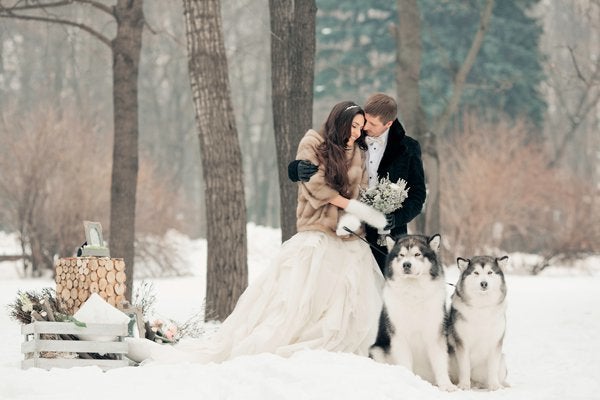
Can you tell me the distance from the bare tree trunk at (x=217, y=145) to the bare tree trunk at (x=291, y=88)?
4.05 ft

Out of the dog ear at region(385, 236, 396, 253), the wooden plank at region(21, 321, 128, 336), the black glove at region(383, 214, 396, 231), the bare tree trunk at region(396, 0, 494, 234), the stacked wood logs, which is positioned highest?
the bare tree trunk at region(396, 0, 494, 234)

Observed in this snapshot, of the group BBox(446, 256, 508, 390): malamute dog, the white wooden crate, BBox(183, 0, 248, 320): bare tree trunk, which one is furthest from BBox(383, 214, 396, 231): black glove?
BBox(183, 0, 248, 320): bare tree trunk

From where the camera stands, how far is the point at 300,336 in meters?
8.45

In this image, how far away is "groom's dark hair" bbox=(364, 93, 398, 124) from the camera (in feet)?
27.4

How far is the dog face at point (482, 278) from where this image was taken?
26.6 ft

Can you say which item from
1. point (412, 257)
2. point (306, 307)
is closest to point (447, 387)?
point (412, 257)

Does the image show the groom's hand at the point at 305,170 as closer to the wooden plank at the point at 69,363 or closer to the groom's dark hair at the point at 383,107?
the groom's dark hair at the point at 383,107

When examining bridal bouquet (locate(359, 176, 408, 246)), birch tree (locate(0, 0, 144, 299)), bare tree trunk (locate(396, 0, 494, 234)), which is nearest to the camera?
bridal bouquet (locate(359, 176, 408, 246))

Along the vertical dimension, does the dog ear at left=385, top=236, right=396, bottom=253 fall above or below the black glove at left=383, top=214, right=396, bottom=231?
below

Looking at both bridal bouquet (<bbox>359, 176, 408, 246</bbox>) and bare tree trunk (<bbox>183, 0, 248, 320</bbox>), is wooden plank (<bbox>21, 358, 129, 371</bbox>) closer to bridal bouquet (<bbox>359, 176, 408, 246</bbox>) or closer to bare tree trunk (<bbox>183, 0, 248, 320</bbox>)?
bridal bouquet (<bbox>359, 176, 408, 246</bbox>)

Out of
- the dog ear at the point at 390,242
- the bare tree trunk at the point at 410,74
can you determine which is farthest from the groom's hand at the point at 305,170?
the bare tree trunk at the point at 410,74

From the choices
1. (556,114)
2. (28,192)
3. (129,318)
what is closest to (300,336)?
(129,318)

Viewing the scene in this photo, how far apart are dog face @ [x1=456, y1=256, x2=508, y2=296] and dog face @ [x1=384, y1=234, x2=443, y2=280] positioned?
0.71 feet

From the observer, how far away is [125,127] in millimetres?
15641
